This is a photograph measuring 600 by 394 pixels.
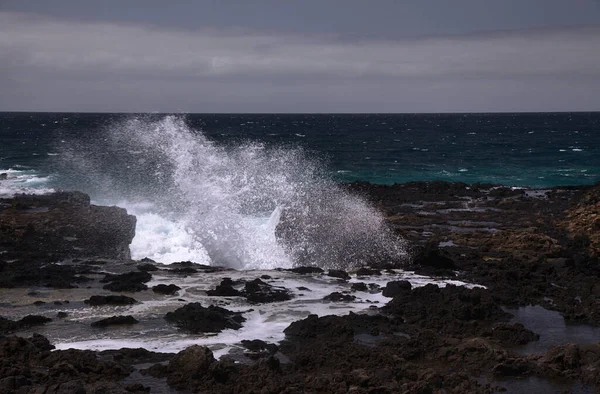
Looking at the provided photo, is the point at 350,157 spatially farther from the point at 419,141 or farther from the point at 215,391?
the point at 215,391

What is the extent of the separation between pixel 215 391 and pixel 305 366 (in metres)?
2.36

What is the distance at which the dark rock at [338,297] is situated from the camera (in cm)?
2095

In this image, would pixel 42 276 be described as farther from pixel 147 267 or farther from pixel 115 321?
pixel 115 321

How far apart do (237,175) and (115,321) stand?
19527mm

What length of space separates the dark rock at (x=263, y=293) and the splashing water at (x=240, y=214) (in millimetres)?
4831

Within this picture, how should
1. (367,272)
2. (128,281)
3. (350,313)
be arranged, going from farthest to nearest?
(367,272) < (128,281) < (350,313)

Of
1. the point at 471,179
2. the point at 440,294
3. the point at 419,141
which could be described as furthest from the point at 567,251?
the point at 419,141

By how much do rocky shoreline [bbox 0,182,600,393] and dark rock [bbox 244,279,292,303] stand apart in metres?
0.05

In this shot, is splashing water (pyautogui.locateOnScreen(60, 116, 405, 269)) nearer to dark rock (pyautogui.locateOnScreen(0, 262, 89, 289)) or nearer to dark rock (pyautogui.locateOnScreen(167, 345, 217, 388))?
dark rock (pyautogui.locateOnScreen(0, 262, 89, 289))

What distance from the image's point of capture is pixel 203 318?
18297 mm

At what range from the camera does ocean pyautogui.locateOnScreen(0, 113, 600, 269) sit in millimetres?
30734

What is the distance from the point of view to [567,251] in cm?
2712

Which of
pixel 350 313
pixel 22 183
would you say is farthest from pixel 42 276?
pixel 22 183

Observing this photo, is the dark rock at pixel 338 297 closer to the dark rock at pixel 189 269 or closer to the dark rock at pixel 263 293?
the dark rock at pixel 263 293
